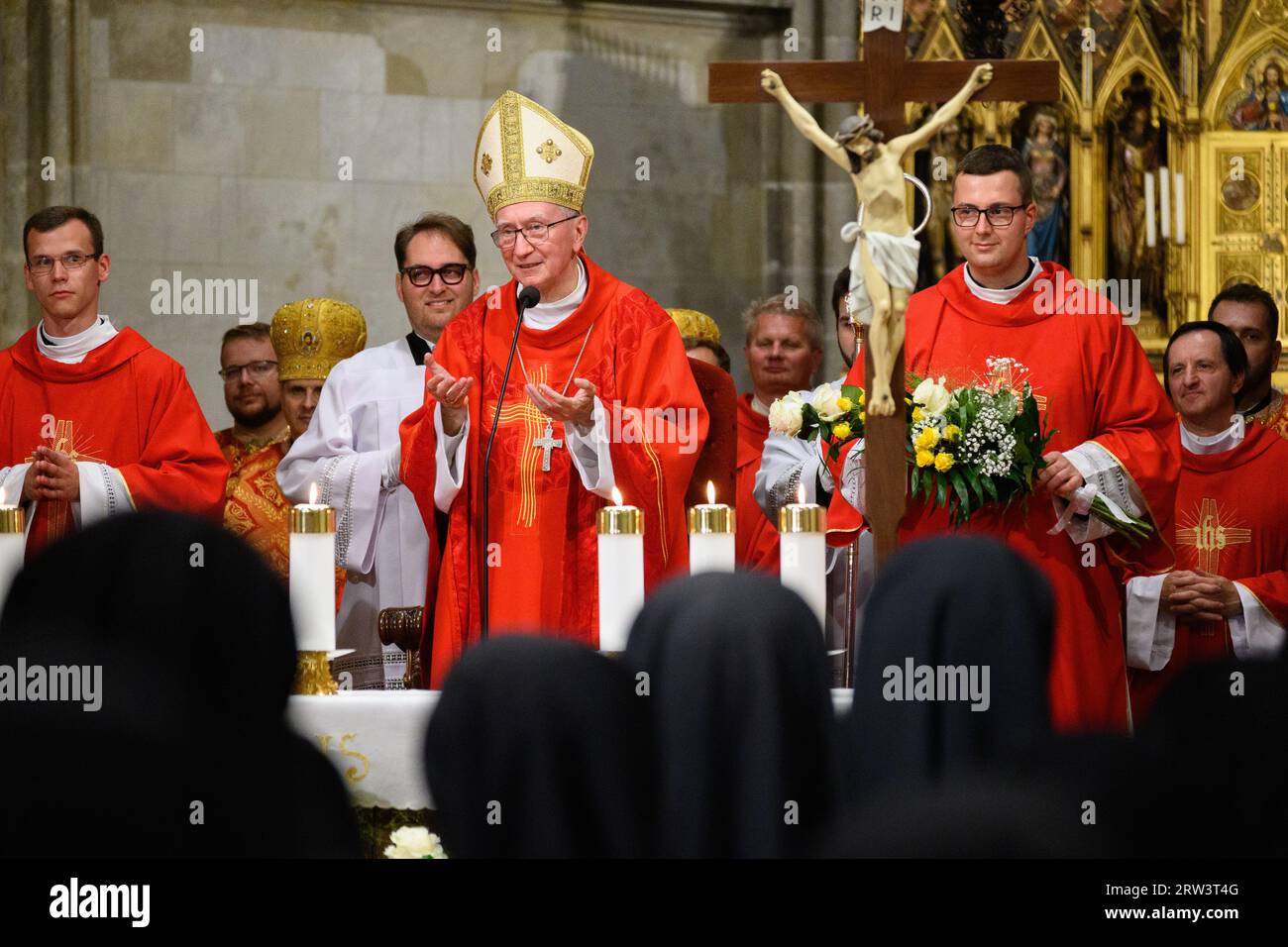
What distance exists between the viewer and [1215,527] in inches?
239

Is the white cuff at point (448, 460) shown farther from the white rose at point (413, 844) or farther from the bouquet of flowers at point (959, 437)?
the white rose at point (413, 844)

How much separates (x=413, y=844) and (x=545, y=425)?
2.03m

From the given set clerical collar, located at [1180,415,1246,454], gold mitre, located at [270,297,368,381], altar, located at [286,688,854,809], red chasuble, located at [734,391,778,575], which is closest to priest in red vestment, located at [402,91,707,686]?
red chasuble, located at [734,391,778,575]

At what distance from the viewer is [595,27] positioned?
339 inches

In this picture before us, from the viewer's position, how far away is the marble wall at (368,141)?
7973 mm

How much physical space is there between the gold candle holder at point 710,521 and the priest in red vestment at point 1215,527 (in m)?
1.97

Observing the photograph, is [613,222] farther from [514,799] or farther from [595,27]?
[514,799]

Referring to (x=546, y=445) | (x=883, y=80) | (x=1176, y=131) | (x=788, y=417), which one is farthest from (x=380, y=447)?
(x=1176, y=131)

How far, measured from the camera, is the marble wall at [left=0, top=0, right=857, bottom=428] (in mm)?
7973

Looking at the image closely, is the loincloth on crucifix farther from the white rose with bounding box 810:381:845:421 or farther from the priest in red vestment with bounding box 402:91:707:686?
the priest in red vestment with bounding box 402:91:707:686

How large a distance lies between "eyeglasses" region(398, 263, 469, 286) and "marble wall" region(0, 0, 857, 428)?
2.06m

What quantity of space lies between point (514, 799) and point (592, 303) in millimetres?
3676
